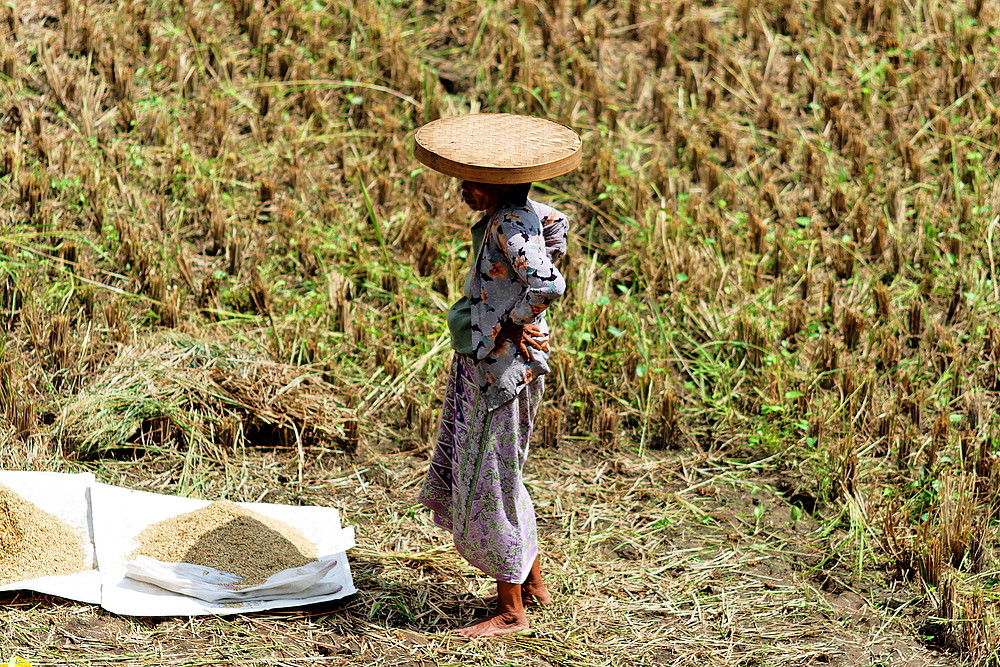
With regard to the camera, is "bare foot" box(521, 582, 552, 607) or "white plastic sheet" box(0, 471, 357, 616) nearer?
"white plastic sheet" box(0, 471, 357, 616)

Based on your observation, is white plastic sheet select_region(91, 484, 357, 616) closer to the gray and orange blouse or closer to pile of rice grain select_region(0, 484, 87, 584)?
pile of rice grain select_region(0, 484, 87, 584)

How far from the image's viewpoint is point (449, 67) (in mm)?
6691

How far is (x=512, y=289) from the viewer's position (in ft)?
10.4

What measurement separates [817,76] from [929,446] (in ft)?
9.95

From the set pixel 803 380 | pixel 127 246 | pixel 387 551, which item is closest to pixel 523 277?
pixel 387 551

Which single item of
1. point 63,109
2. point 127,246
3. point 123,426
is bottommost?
point 123,426

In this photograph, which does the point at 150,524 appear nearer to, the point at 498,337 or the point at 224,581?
the point at 224,581

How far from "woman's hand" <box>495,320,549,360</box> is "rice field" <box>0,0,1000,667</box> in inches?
39.5

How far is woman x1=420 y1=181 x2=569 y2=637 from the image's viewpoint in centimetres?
310

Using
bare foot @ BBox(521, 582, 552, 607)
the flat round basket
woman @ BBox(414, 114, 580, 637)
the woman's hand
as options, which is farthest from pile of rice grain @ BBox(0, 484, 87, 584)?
the flat round basket

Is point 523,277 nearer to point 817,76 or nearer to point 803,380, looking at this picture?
point 803,380

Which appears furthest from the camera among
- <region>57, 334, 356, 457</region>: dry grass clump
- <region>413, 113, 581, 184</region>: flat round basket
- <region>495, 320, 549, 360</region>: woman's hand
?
<region>57, 334, 356, 457</region>: dry grass clump

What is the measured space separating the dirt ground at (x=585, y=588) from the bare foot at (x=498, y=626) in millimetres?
32

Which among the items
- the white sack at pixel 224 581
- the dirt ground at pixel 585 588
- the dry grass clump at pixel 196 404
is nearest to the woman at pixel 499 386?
the dirt ground at pixel 585 588
